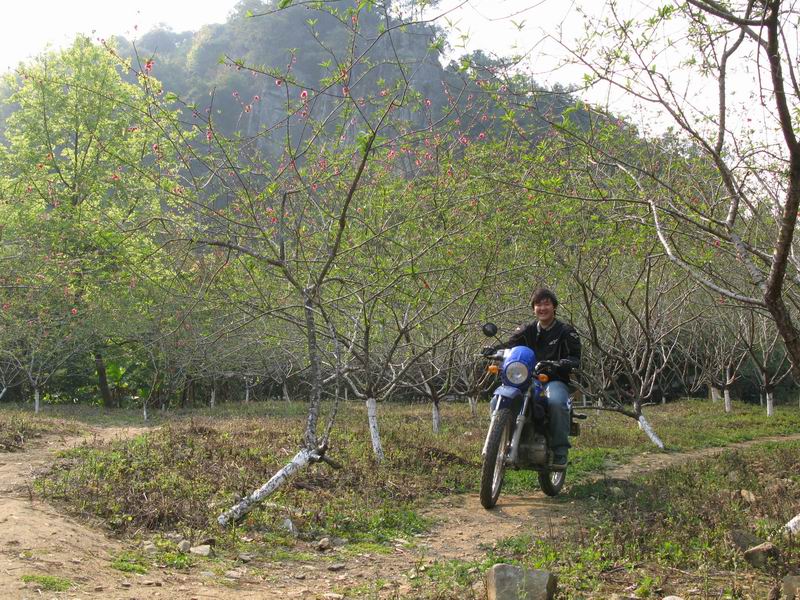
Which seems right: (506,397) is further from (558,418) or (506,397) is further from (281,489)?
(281,489)

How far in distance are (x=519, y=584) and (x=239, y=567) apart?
213cm

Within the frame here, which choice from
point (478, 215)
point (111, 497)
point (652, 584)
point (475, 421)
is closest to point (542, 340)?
point (478, 215)

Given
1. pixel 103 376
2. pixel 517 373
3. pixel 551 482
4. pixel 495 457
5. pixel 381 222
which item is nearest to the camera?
pixel 495 457

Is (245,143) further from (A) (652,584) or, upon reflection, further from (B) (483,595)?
(A) (652,584)

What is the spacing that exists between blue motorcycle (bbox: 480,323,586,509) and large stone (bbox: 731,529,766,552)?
2.16m

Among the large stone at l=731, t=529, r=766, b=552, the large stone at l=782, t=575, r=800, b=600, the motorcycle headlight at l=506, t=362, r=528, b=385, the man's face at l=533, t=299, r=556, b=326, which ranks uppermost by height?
the man's face at l=533, t=299, r=556, b=326

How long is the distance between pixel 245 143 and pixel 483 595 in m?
4.64

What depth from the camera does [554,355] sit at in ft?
23.9

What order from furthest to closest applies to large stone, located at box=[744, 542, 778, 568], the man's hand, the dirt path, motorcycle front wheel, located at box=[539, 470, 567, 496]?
motorcycle front wheel, located at box=[539, 470, 567, 496], the man's hand, large stone, located at box=[744, 542, 778, 568], the dirt path

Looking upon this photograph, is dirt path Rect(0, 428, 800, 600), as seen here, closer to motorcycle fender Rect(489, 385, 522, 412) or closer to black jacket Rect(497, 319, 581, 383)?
motorcycle fender Rect(489, 385, 522, 412)

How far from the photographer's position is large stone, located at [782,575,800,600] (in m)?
3.72

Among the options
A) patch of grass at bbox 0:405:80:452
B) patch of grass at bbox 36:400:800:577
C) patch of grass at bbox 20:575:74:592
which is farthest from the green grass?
patch of grass at bbox 0:405:80:452

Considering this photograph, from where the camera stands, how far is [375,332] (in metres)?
11.9

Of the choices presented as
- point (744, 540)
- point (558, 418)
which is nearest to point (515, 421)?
point (558, 418)
